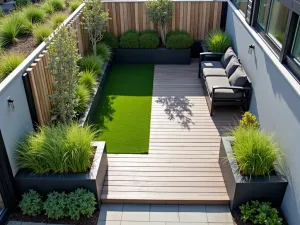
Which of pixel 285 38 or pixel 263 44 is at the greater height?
pixel 285 38

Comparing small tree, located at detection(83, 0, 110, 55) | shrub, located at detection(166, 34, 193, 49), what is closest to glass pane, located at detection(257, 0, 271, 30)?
shrub, located at detection(166, 34, 193, 49)

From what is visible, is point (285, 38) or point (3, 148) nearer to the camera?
point (3, 148)

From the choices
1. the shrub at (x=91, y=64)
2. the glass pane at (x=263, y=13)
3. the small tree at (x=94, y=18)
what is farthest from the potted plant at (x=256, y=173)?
the small tree at (x=94, y=18)

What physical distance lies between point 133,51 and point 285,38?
486 centimetres

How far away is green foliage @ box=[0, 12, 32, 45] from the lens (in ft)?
20.6

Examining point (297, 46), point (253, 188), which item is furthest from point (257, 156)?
point (297, 46)

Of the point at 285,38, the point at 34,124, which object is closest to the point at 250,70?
the point at 285,38

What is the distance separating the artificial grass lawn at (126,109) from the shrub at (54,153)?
117 cm

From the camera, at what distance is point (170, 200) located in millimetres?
4621

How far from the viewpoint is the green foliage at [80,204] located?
14.2ft

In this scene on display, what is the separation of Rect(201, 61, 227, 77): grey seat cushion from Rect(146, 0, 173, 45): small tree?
5.62ft

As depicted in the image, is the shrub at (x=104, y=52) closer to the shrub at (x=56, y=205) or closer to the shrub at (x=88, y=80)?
the shrub at (x=88, y=80)

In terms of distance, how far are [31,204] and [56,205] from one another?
35 centimetres

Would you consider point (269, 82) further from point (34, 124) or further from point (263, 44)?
point (34, 124)
